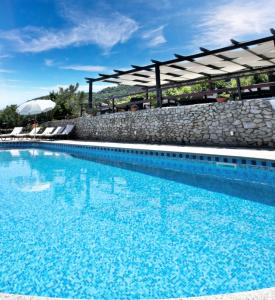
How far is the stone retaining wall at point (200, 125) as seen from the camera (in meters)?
8.49

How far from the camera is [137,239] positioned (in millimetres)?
3352

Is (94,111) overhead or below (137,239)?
overhead

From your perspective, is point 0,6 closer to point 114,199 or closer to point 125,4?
point 125,4

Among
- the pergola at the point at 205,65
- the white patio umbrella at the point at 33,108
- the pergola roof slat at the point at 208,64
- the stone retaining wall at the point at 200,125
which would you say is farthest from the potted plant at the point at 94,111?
the white patio umbrella at the point at 33,108

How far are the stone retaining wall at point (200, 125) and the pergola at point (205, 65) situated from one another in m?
0.92

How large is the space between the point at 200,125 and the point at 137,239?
7663 millimetres

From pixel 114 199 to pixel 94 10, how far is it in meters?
13.0

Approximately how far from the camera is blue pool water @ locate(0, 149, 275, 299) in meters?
Result: 2.36

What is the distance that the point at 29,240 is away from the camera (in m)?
3.39

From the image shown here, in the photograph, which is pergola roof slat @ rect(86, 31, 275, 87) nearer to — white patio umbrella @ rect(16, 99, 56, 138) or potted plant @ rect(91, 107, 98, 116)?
potted plant @ rect(91, 107, 98, 116)

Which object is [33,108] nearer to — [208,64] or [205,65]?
[205,65]

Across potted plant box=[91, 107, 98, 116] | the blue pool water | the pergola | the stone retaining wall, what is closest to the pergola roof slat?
the pergola

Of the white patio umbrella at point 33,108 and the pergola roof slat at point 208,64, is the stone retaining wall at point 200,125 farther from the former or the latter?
the white patio umbrella at point 33,108

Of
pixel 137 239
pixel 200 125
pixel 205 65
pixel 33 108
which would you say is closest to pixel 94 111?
pixel 33 108
